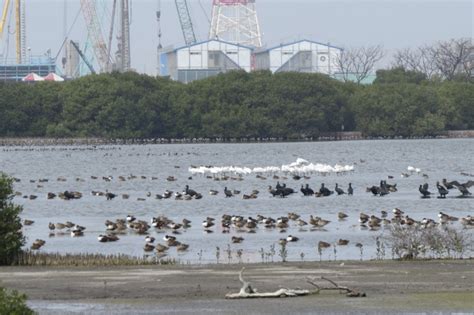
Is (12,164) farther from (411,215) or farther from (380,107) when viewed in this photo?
(411,215)

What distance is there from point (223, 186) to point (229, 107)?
7282 cm

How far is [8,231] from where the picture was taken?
29.5 m

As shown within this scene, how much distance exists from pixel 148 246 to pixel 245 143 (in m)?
111

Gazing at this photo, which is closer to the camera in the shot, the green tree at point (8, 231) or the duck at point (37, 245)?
the green tree at point (8, 231)

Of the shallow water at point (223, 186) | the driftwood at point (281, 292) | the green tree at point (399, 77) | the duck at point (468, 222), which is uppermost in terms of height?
the green tree at point (399, 77)

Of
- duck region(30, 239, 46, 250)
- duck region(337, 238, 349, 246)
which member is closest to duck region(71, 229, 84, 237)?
duck region(30, 239, 46, 250)

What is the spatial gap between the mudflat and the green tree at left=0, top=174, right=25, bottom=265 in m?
0.90

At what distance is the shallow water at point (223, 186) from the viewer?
37.8 meters

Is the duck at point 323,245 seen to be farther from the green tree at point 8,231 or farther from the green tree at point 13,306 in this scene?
the green tree at point 13,306

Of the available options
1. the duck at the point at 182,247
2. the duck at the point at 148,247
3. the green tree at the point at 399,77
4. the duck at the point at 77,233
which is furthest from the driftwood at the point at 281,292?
the green tree at the point at 399,77

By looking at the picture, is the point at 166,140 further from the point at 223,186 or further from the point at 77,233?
the point at 77,233

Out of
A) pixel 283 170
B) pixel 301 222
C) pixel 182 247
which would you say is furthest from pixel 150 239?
pixel 283 170

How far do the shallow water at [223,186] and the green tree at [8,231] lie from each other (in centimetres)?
434

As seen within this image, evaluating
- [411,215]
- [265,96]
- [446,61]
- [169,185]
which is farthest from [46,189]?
[446,61]
